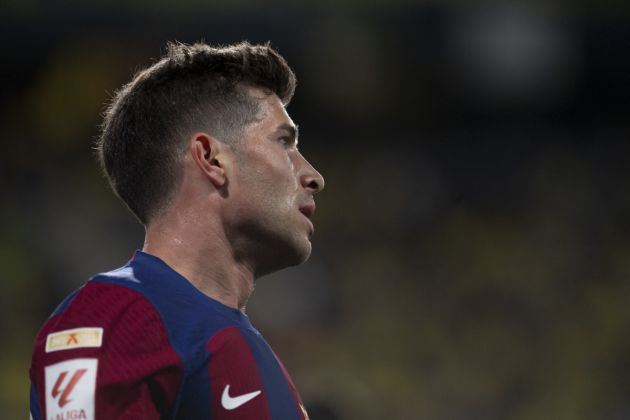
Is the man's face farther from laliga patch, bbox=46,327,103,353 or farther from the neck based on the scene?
laliga patch, bbox=46,327,103,353

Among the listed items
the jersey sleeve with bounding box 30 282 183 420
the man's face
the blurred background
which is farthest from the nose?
the blurred background

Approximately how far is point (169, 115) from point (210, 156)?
146mm

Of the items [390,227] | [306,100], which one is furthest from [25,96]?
[390,227]

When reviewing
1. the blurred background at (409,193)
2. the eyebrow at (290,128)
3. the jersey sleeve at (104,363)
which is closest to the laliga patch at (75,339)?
the jersey sleeve at (104,363)

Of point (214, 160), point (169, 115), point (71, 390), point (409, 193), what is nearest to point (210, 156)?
point (214, 160)

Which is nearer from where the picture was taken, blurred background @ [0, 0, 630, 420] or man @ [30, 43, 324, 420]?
man @ [30, 43, 324, 420]

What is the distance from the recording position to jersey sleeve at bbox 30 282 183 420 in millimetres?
1833

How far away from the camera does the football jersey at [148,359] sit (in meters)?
1.84

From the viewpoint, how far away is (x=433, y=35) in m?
8.34

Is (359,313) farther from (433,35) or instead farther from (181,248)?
(181,248)

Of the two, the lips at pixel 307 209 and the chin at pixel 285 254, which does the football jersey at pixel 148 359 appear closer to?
the chin at pixel 285 254

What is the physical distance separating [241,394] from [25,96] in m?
7.33

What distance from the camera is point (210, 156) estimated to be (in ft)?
7.67

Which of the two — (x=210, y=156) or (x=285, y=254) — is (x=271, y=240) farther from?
(x=210, y=156)
